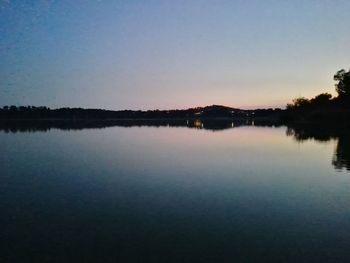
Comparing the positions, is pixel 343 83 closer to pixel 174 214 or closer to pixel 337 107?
pixel 337 107

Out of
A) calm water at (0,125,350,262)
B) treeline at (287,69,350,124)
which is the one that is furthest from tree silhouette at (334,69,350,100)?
calm water at (0,125,350,262)

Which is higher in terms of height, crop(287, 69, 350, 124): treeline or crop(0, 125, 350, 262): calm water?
crop(287, 69, 350, 124): treeline

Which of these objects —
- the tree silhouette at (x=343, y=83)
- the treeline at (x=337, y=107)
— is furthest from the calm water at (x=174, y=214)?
the tree silhouette at (x=343, y=83)

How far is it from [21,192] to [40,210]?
4.96 meters

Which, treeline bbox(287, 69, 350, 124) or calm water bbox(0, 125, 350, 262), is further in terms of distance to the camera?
treeline bbox(287, 69, 350, 124)

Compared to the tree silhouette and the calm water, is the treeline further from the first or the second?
the calm water

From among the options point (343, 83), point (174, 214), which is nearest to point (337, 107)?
point (343, 83)

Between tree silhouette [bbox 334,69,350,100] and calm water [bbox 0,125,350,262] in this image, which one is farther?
tree silhouette [bbox 334,69,350,100]

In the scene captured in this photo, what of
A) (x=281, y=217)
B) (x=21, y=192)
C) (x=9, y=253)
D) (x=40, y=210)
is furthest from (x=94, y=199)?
(x=281, y=217)

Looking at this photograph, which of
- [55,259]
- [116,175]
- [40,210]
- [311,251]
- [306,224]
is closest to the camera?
[55,259]

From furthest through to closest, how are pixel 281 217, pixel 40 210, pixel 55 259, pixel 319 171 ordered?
pixel 319 171 → pixel 40 210 → pixel 281 217 → pixel 55 259

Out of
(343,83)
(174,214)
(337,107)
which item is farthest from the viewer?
(337,107)

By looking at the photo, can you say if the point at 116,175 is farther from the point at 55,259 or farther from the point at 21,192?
the point at 55,259

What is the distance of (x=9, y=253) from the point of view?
12.1 metres
